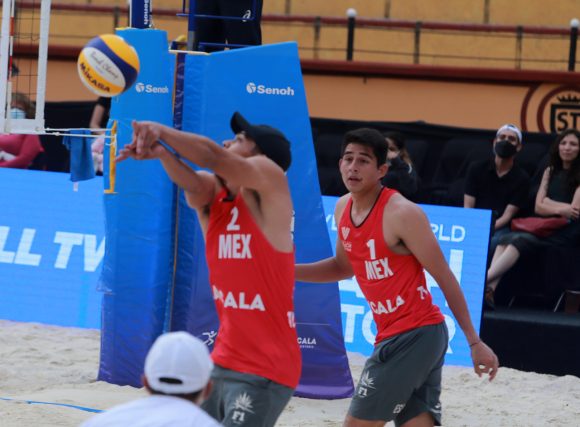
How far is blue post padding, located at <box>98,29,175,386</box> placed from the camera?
21.1ft

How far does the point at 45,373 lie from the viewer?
22.6ft

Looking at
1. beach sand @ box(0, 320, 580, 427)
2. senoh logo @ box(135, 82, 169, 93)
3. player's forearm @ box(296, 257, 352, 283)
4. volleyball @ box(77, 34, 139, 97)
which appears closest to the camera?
volleyball @ box(77, 34, 139, 97)

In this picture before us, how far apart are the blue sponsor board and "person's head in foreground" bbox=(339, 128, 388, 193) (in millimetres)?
3116

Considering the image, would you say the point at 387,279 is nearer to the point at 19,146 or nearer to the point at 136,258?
the point at 136,258

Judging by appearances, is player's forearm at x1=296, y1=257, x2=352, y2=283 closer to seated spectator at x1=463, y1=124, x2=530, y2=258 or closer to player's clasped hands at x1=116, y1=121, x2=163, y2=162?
player's clasped hands at x1=116, y1=121, x2=163, y2=162

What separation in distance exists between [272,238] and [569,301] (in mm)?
4953

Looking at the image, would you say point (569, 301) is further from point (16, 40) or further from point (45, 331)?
point (16, 40)

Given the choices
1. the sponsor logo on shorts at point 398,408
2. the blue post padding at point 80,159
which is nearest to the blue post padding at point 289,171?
the blue post padding at point 80,159

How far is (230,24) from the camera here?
266 inches

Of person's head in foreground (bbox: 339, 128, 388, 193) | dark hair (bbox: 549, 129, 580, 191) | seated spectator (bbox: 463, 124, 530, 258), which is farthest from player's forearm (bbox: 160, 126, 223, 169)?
dark hair (bbox: 549, 129, 580, 191)

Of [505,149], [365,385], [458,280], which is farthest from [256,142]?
[505,149]

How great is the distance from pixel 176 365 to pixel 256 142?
1330mm

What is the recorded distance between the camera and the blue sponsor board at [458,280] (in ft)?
24.5

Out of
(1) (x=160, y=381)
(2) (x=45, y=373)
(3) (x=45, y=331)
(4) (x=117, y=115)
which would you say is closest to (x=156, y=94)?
(4) (x=117, y=115)
